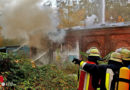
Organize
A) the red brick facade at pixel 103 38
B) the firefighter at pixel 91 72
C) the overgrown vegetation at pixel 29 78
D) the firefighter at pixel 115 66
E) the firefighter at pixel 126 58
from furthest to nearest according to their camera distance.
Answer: the red brick facade at pixel 103 38 → the overgrown vegetation at pixel 29 78 → the firefighter at pixel 91 72 → the firefighter at pixel 126 58 → the firefighter at pixel 115 66

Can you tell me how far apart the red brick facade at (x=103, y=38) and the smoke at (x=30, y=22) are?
123 cm

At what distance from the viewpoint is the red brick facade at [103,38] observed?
673 centimetres

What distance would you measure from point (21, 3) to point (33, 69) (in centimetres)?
402

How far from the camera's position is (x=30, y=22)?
28.1 feet

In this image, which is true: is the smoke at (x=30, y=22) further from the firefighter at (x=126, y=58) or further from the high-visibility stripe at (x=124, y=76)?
the high-visibility stripe at (x=124, y=76)

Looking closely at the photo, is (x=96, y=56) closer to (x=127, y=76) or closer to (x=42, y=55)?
(x=127, y=76)

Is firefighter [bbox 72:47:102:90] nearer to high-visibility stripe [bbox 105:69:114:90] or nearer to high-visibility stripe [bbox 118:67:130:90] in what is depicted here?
high-visibility stripe [bbox 105:69:114:90]

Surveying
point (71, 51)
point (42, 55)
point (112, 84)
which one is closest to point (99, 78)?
point (112, 84)

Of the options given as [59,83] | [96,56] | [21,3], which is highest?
[21,3]

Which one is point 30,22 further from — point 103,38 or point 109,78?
point 109,78

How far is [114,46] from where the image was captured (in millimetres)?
7000

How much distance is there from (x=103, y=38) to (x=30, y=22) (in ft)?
15.7

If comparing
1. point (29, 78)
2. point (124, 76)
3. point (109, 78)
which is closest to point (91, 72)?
point (109, 78)

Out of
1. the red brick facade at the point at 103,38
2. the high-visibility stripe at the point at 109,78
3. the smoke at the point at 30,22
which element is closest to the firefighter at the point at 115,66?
the high-visibility stripe at the point at 109,78
